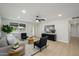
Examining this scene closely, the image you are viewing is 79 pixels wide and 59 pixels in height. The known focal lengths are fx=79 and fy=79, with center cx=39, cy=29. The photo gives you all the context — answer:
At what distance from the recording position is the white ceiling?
1730mm

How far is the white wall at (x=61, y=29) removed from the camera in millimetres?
2029

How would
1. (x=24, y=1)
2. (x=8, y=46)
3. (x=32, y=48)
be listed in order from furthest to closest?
(x=32, y=48), (x=8, y=46), (x=24, y=1)

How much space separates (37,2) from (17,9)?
0.47 m

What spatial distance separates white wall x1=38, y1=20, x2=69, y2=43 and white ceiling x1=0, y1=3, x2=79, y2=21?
159mm

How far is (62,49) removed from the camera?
1958 mm

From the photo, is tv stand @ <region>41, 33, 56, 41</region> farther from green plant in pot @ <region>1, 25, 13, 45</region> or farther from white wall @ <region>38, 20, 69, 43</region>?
green plant in pot @ <region>1, 25, 13, 45</region>

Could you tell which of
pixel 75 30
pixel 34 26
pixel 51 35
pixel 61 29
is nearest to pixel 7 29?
pixel 34 26

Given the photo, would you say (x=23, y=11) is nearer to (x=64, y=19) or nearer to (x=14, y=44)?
(x=14, y=44)

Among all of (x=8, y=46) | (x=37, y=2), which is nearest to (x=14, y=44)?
(x=8, y=46)

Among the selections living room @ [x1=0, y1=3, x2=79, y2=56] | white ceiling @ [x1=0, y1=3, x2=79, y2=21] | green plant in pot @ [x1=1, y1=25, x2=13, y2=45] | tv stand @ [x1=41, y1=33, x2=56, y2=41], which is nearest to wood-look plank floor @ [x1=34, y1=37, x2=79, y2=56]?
living room @ [x1=0, y1=3, x2=79, y2=56]

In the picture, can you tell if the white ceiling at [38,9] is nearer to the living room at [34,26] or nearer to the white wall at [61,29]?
the living room at [34,26]

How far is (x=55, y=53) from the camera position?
1.87m

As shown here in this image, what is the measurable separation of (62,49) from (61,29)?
0.51 metres

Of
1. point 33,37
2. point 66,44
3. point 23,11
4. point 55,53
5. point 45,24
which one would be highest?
point 23,11
